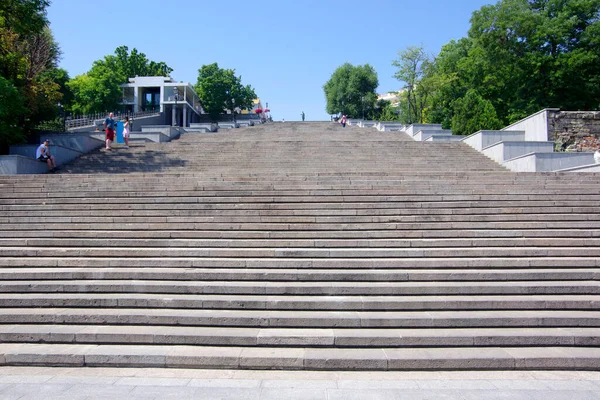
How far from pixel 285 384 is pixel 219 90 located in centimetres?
5442

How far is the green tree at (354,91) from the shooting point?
5412cm

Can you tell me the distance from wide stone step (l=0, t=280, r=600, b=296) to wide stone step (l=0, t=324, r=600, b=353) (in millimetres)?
747

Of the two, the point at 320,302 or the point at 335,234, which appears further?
the point at 335,234

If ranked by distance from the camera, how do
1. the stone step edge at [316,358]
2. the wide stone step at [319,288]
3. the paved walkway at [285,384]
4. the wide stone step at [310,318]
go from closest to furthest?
the paved walkway at [285,384] → the stone step edge at [316,358] → the wide stone step at [310,318] → the wide stone step at [319,288]

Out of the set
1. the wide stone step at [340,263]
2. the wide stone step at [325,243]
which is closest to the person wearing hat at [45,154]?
the wide stone step at [325,243]

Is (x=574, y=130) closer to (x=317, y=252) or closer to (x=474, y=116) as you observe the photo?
(x=474, y=116)

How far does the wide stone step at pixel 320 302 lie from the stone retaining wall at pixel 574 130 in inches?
525

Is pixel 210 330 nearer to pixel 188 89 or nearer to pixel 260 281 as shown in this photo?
pixel 260 281

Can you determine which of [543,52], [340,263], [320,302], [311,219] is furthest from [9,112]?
[543,52]

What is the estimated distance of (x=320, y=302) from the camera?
19.2 feet

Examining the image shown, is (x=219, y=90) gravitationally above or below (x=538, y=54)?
above

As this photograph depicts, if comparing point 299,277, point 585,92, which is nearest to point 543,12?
point 585,92

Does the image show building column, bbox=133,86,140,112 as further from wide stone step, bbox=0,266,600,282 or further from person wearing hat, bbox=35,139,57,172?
wide stone step, bbox=0,266,600,282

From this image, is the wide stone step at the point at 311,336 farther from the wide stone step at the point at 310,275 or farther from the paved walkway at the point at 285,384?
the wide stone step at the point at 310,275
